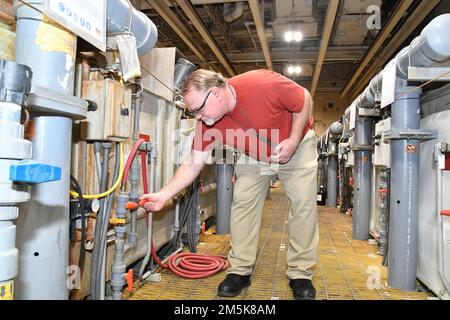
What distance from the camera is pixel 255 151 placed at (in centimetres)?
175

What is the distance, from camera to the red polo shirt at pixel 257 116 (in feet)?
5.23

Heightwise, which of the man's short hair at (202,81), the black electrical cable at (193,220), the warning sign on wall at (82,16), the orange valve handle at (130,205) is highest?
the warning sign on wall at (82,16)

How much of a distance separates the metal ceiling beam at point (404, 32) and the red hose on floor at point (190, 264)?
2.59 m

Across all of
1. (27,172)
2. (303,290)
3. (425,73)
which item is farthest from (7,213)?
(425,73)

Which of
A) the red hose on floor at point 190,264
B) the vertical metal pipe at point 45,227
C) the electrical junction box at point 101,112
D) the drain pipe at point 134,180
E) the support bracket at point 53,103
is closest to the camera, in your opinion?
the support bracket at point 53,103

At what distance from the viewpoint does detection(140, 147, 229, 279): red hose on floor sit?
1.94 metres

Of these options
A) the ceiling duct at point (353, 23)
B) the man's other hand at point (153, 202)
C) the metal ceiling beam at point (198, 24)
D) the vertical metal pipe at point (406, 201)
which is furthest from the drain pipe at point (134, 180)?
the ceiling duct at point (353, 23)

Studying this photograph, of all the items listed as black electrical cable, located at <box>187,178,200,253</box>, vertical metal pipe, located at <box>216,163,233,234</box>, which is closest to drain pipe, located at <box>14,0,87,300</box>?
black electrical cable, located at <box>187,178,200,253</box>

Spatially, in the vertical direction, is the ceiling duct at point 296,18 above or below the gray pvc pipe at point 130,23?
above

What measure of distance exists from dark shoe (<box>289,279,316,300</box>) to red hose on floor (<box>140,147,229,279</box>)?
51 centimetres

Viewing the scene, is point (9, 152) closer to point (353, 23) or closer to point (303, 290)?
point (303, 290)

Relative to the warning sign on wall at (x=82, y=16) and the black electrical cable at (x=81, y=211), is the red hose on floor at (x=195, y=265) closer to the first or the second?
the black electrical cable at (x=81, y=211)

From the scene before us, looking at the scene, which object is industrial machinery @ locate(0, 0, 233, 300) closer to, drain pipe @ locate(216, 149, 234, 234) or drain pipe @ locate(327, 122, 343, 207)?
drain pipe @ locate(216, 149, 234, 234)
